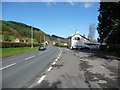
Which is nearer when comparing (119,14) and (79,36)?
(119,14)

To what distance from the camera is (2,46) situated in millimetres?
30922

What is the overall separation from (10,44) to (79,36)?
1578 inches

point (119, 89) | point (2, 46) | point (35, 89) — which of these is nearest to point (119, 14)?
point (119, 89)

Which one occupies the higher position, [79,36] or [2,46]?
[79,36]

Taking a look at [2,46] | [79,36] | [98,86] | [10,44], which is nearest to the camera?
[98,86]

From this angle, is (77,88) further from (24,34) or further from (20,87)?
(24,34)

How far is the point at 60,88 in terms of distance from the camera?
4.78 meters

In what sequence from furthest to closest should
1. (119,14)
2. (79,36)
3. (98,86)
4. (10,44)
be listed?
(79,36) < (10,44) < (119,14) < (98,86)

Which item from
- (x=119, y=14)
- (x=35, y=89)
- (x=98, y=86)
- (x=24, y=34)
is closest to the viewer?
(x=35, y=89)

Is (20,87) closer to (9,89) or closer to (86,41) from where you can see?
(9,89)

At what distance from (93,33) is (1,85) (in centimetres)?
7500

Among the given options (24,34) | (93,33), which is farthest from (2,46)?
(24,34)

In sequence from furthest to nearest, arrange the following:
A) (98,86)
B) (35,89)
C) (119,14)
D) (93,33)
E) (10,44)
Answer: (93,33)
(10,44)
(119,14)
(98,86)
(35,89)

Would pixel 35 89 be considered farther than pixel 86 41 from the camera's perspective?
No
